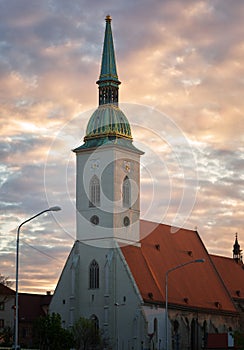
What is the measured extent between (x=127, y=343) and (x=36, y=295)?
32723 millimetres

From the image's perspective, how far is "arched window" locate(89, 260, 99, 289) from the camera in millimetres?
108250

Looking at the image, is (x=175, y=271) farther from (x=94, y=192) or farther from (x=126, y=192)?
(x=94, y=192)

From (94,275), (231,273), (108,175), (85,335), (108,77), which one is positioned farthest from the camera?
(231,273)

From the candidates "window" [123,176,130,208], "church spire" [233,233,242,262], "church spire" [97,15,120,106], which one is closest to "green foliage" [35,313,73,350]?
"window" [123,176,130,208]

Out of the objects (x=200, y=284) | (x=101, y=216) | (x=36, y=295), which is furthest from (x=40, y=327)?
(x=36, y=295)

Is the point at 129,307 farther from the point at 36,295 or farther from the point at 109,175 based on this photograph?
the point at 36,295

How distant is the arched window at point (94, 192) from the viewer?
111062 mm

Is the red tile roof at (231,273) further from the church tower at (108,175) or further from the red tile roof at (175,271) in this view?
the church tower at (108,175)

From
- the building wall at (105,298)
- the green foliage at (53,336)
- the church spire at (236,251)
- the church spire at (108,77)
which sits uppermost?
the church spire at (108,77)

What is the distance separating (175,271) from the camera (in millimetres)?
116062

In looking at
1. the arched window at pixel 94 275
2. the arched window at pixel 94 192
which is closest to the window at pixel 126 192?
the arched window at pixel 94 192

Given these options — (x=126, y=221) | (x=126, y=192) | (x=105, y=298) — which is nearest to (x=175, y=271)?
(x=126, y=221)

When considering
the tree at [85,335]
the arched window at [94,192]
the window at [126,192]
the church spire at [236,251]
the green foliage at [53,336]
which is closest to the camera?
the green foliage at [53,336]

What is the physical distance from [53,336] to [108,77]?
121 ft
